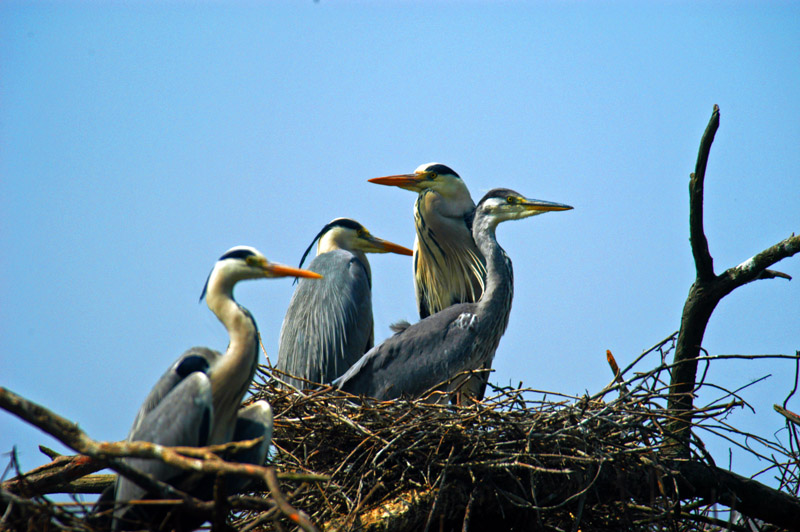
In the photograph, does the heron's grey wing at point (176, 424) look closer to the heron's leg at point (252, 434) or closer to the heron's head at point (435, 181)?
the heron's leg at point (252, 434)

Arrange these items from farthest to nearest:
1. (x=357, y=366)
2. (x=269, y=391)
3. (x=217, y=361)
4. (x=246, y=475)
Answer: (x=357, y=366)
(x=269, y=391)
(x=217, y=361)
(x=246, y=475)

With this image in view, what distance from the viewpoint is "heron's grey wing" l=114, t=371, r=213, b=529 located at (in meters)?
2.87

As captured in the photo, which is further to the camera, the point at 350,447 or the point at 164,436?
the point at 350,447

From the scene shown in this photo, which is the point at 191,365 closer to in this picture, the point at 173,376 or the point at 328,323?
the point at 173,376

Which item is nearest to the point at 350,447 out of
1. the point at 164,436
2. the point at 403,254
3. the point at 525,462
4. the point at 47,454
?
the point at 525,462

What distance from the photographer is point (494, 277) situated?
16.1 ft

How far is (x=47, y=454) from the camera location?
383 centimetres

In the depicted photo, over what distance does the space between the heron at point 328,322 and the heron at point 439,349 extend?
0.50 metres

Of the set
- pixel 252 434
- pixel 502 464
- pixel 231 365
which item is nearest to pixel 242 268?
pixel 231 365

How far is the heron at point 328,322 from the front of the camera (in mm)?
5113

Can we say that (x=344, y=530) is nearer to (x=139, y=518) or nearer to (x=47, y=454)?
(x=139, y=518)

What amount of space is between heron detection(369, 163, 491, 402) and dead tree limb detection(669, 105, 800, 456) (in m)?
1.78

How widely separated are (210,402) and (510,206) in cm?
287

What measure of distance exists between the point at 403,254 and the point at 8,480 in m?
3.46
